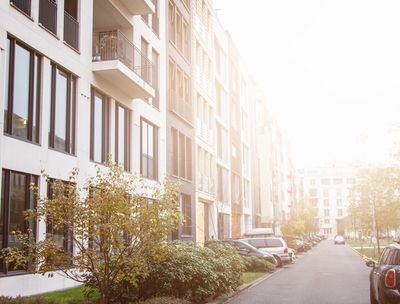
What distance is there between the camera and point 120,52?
70.0 feet

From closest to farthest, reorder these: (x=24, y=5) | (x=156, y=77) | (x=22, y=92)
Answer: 1. (x=22, y=92)
2. (x=24, y=5)
3. (x=156, y=77)

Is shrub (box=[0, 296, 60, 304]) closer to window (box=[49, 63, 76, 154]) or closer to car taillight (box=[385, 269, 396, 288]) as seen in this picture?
car taillight (box=[385, 269, 396, 288])

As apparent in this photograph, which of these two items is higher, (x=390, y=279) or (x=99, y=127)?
(x=99, y=127)

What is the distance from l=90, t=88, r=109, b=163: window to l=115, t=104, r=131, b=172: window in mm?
895

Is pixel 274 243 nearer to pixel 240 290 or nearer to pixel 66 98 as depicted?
pixel 240 290

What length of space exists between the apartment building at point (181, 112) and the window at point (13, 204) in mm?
13119

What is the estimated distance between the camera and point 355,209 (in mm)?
48875

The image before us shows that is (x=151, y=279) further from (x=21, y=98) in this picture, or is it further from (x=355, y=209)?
(x=355, y=209)

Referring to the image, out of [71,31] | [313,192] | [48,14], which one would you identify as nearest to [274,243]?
[71,31]

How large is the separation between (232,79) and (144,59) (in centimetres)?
2502

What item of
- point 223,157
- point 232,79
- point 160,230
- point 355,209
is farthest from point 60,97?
point 355,209

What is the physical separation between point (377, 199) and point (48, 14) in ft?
108

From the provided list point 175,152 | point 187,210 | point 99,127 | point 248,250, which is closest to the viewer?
point 99,127

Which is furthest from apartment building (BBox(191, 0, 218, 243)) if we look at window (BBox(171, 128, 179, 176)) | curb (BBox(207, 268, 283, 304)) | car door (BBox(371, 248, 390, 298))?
car door (BBox(371, 248, 390, 298))
